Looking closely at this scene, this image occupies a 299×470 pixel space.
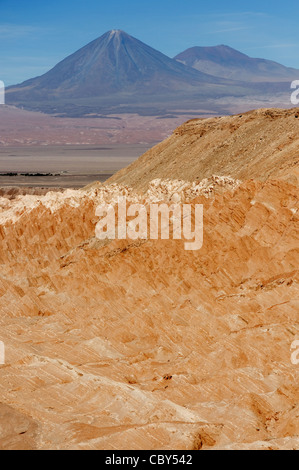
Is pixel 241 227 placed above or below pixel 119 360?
above

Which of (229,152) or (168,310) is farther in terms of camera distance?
(229,152)

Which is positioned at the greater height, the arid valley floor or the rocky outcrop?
the rocky outcrop

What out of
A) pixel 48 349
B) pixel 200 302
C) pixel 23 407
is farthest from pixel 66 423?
pixel 200 302

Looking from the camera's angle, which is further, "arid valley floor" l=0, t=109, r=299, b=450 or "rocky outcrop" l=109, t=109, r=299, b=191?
"rocky outcrop" l=109, t=109, r=299, b=191

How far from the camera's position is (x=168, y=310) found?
4766 centimetres

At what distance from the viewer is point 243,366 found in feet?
127

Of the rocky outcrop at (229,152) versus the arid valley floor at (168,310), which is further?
the rocky outcrop at (229,152)

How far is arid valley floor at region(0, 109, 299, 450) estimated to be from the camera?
32.8 meters

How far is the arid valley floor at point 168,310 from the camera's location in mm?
32781

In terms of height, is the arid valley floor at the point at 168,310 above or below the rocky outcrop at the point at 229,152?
below

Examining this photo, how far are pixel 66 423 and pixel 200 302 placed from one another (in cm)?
1629

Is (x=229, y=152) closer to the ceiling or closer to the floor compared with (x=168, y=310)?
closer to the ceiling
